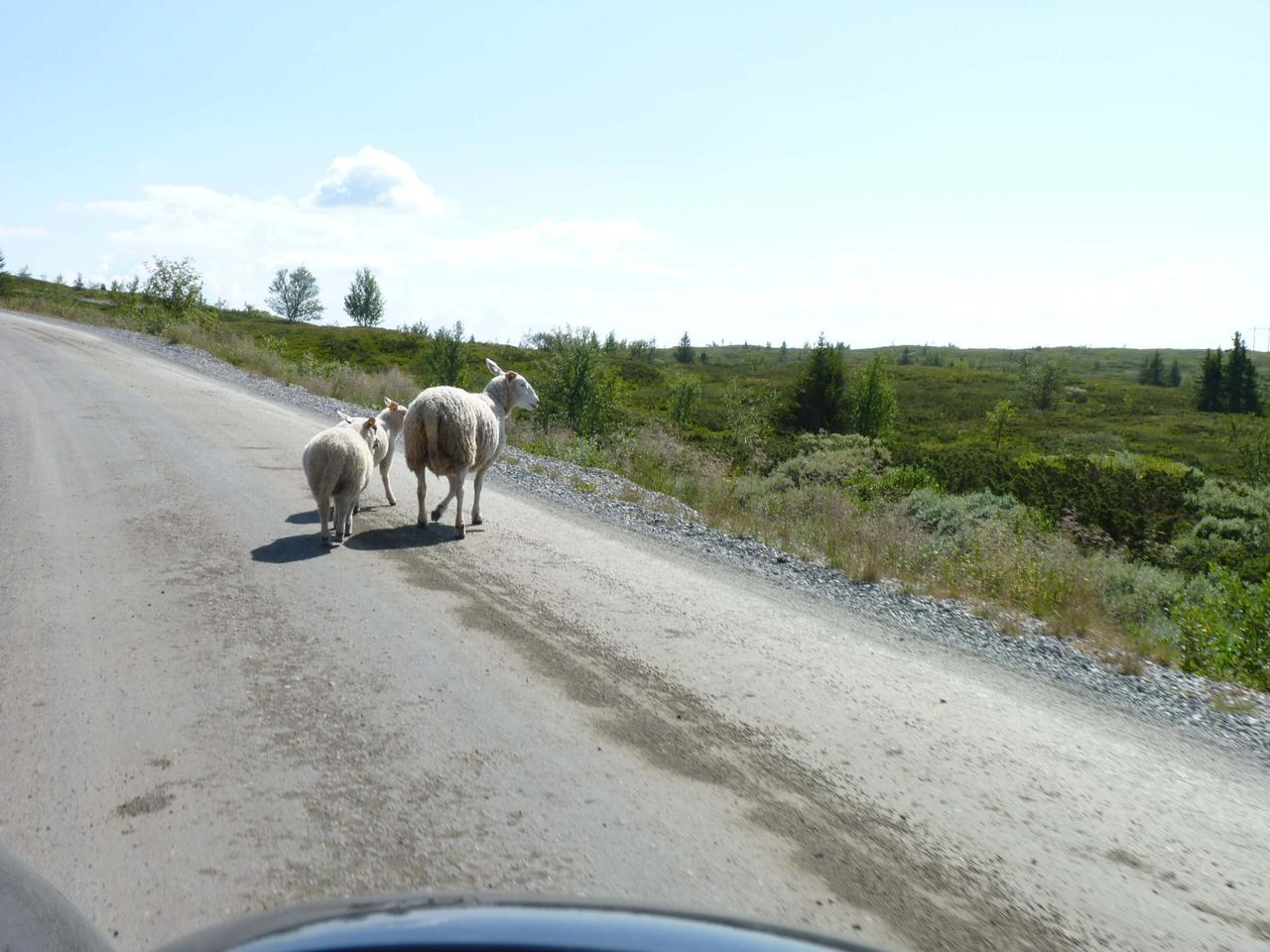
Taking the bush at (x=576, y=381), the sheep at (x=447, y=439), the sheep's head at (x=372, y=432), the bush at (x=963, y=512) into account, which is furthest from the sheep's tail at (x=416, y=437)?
the bush at (x=576, y=381)

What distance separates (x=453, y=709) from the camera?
211 inches

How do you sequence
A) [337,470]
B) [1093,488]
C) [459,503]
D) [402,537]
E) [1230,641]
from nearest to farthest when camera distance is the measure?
[1230,641]
[337,470]
[402,537]
[459,503]
[1093,488]

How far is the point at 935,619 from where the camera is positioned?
8688mm

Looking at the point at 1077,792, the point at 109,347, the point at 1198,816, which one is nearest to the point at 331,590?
the point at 1077,792

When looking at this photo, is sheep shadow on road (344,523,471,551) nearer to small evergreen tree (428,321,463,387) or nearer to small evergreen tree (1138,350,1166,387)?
small evergreen tree (428,321,463,387)

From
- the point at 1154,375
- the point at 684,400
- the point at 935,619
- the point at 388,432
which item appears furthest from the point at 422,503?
the point at 1154,375

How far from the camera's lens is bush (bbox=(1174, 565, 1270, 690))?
25.9 ft

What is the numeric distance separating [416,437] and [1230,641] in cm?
841

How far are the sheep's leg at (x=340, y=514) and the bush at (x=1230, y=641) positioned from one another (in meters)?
7.93

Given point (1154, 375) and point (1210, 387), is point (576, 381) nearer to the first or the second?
point (1210, 387)

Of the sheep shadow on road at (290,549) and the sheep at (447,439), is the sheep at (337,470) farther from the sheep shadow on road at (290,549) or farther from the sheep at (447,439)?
the sheep at (447,439)

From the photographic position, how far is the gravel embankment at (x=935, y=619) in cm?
664

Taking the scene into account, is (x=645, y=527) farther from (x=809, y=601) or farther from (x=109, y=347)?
(x=109, y=347)

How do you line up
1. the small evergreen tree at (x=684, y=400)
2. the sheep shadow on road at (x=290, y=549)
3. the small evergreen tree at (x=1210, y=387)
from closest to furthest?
the sheep shadow on road at (x=290, y=549) → the small evergreen tree at (x=684, y=400) → the small evergreen tree at (x=1210, y=387)
